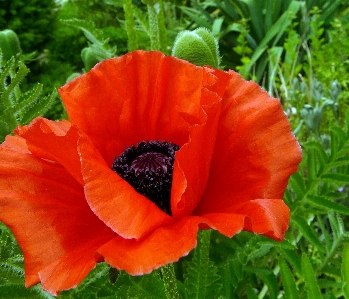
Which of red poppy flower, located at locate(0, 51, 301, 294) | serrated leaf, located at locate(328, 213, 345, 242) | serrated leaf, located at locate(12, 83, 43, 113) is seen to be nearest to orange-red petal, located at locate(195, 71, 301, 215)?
red poppy flower, located at locate(0, 51, 301, 294)

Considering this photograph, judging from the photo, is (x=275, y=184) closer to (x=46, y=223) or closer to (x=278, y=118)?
(x=278, y=118)

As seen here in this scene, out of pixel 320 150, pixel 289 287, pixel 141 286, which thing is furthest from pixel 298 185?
pixel 141 286

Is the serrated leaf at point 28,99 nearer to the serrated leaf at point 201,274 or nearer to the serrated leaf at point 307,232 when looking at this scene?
the serrated leaf at point 201,274

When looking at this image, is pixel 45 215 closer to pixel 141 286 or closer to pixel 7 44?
pixel 141 286

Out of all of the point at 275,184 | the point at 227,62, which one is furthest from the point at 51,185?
the point at 227,62

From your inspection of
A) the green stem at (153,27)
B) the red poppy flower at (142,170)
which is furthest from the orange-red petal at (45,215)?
the green stem at (153,27)
